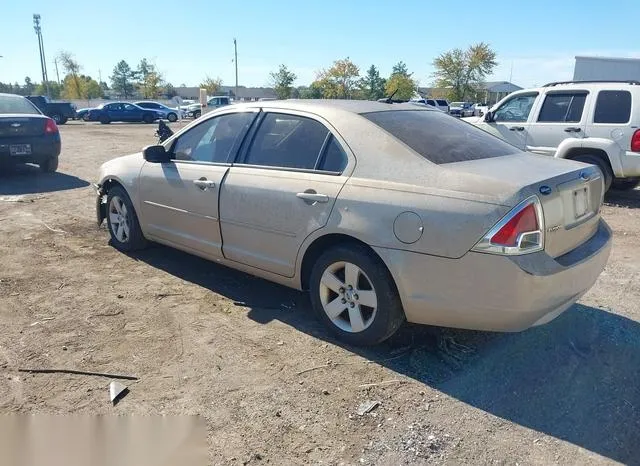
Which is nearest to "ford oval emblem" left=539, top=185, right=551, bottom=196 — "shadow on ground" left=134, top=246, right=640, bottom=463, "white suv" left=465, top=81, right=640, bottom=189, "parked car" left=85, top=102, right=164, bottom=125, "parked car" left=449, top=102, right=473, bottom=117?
"shadow on ground" left=134, top=246, right=640, bottom=463

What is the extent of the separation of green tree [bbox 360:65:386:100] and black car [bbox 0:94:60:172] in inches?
2350

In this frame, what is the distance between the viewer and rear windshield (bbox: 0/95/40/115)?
9.93m

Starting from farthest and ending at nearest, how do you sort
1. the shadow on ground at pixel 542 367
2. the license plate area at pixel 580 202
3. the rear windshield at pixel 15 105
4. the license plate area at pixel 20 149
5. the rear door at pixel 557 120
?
1. the rear windshield at pixel 15 105
2. the license plate area at pixel 20 149
3. the rear door at pixel 557 120
4. the license plate area at pixel 580 202
5. the shadow on ground at pixel 542 367

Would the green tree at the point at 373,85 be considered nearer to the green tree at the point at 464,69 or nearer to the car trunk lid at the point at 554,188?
the green tree at the point at 464,69

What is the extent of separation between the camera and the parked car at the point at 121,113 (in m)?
36.1

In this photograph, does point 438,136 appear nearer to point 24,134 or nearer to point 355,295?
point 355,295

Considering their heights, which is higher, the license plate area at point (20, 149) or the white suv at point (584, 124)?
the white suv at point (584, 124)

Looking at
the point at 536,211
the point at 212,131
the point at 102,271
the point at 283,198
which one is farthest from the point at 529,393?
the point at 102,271

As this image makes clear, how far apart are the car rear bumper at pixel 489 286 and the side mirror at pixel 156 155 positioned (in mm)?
2533

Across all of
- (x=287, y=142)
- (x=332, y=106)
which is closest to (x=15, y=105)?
(x=287, y=142)

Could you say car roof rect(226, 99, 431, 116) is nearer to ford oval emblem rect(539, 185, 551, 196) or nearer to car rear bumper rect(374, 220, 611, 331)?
car rear bumper rect(374, 220, 611, 331)

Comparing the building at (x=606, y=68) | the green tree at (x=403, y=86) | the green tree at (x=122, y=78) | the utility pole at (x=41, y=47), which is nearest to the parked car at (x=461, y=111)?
the building at (x=606, y=68)

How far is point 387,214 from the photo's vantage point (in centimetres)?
320

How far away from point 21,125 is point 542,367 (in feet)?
31.9
